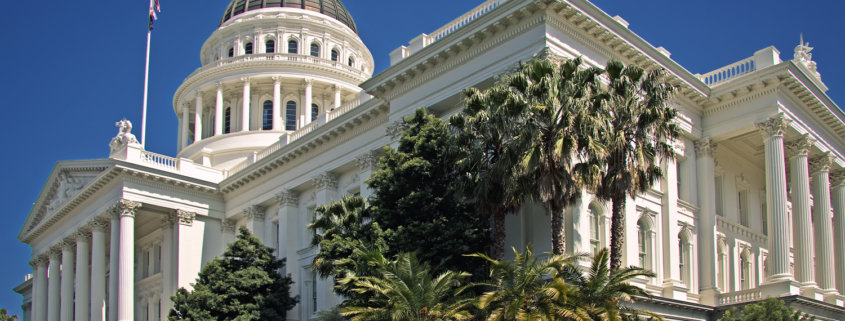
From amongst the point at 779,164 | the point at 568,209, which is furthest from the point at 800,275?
the point at 568,209

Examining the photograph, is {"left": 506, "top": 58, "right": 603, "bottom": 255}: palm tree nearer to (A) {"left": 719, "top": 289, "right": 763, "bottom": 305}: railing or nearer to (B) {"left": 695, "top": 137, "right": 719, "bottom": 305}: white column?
(A) {"left": 719, "top": 289, "right": 763, "bottom": 305}: railing

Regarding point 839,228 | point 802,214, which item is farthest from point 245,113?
point 802,214

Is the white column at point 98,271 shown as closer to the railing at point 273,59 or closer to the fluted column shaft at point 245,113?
the fluted column shaft at point 245,113

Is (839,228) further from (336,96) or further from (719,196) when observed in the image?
(336,96)

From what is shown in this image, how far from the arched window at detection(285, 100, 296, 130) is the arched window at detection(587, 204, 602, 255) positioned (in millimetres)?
31169

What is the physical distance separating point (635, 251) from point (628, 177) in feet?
17.3

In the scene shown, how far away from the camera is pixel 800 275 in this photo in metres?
29.6

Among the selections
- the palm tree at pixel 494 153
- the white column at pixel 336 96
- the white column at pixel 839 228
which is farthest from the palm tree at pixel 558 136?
the white column at pixel 336 96

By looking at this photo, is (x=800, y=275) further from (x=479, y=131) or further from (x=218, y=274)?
(x=218, y=274)

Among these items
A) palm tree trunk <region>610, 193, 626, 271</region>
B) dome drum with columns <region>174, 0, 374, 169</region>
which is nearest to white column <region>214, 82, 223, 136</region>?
dome drum with columns <region>174, 0, 374, 169</region>

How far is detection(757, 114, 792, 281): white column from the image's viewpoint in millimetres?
29372

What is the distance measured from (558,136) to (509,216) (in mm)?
5187

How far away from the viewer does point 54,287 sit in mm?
49812

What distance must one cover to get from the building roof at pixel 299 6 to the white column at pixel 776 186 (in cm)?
3770
